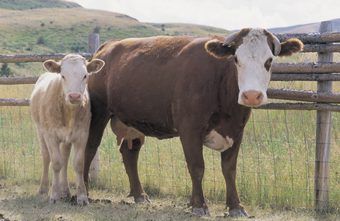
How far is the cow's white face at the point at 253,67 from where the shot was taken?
20.6 feet

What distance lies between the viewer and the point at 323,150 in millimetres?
7570

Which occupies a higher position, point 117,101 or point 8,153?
point 117,101

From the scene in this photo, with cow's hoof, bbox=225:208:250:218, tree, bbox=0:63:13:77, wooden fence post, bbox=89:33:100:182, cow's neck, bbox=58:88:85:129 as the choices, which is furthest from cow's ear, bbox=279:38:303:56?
A: tree, bbox=0:63:13:77

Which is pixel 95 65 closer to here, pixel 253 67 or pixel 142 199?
pixel 142 199

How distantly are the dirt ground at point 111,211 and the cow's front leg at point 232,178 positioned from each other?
6.3 inches

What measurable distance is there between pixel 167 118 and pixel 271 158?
7.44 feet

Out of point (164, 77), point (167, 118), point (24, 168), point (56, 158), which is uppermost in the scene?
point (164, 77)

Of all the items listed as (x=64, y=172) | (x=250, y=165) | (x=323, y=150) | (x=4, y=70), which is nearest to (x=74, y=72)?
(x=64, y=172)

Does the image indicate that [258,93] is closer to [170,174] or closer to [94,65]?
[94,65]

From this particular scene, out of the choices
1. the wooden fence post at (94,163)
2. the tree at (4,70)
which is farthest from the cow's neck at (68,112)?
the tree at (4,70)

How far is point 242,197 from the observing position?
8.26 meters

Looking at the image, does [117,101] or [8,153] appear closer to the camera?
[117,101]

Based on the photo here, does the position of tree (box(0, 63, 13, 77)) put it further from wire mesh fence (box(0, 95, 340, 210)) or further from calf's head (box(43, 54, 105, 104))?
calf's head (box(43, 54, 105, 104))

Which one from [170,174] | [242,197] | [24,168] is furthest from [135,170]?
[24,168]
